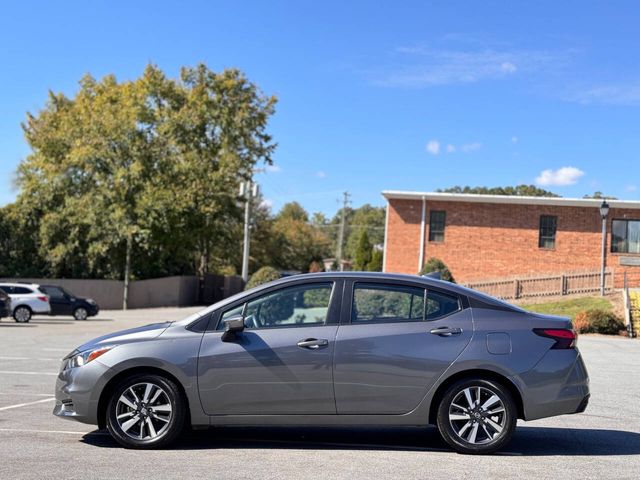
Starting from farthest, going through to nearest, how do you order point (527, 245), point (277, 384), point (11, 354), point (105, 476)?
1. point (527, 245)
2. point (11, 354)
3. point (277, 384)
4. point (105, 476)

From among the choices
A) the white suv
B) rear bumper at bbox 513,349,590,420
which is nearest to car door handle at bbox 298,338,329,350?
rear bumper at bbox 513,349,590,420

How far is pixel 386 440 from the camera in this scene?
7672 mm

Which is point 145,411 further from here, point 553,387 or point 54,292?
point 54,292

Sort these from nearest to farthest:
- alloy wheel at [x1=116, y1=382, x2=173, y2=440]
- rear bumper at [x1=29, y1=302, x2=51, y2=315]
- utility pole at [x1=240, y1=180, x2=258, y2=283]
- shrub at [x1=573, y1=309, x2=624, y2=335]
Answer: alloy wheel at [x1=116, y1=382, x2=173, y2=440] → shrub at [x1=573, y1=309, x2=624, y2=335] → rear bumper at [x1=29, y1=302, x2=51, y2=315] → utility pole at [x1=240, y1=180, x2=258, y2=283]

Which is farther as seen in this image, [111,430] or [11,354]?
[11,354]

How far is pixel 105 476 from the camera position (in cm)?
595

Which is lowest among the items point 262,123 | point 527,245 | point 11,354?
point 11,354

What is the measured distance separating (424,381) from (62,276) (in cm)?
4063

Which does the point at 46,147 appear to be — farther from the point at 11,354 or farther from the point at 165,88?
the point at 11,354

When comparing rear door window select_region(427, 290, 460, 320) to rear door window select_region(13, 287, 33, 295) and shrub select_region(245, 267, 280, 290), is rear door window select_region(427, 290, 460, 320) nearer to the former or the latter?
shrub select_region(245, 267, 280, 290)

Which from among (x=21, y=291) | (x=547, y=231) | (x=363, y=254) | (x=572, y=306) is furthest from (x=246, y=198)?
(x=572, y=306)

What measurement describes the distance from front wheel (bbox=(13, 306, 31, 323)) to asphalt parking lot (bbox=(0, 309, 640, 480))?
67.2 feet

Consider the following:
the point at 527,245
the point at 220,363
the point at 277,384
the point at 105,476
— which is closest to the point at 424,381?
the point at 277,384

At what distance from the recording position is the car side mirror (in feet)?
22.4
